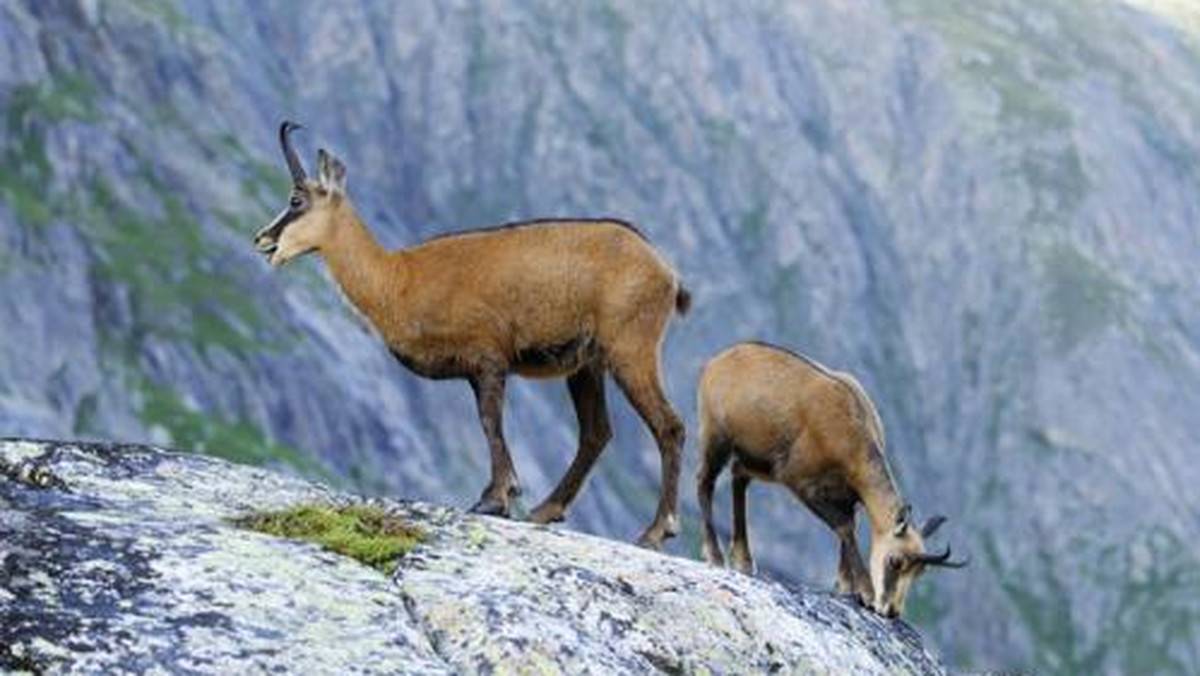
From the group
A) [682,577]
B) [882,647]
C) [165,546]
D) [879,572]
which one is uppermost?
[165,546]

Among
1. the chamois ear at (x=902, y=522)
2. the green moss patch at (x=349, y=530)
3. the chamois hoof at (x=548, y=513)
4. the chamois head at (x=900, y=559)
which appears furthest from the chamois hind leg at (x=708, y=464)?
the green moss patch at (x=349, y=530)

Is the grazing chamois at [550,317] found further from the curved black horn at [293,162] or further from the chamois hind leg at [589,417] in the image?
the curved black horn at [293,162]

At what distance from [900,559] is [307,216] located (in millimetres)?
7346

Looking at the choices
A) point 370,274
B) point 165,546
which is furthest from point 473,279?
point 165,546

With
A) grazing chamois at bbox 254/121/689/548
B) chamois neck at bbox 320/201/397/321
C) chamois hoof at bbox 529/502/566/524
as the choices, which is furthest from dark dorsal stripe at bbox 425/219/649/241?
chamois hoof at bbox 529/502/566/524

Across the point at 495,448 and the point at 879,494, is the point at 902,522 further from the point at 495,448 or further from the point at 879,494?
the point at 495,448

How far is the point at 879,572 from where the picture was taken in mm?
21562

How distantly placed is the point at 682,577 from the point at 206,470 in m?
3.95

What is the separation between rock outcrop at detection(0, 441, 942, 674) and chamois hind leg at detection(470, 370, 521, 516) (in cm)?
186

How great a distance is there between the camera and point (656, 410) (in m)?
18.4

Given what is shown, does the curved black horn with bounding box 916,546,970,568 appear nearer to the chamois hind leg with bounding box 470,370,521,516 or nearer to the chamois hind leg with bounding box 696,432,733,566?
the chamois hind leg with bounding box 696,432,733,566

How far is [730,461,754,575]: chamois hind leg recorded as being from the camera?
2103cm

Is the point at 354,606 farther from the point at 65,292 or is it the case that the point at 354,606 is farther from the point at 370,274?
the point at 65,292

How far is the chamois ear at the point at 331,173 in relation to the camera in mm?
19594
